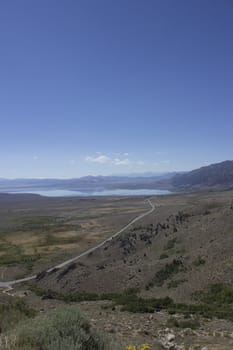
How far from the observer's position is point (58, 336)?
281 inches

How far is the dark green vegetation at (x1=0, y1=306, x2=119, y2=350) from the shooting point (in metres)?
6.69

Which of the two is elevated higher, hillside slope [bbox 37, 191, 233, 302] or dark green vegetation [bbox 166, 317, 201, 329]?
dark green vegetation [bbox 166, 317, 201, 329]

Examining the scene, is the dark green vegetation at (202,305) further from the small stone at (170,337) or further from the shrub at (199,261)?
the shrub at (199,261)

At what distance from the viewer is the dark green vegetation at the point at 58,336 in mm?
6691

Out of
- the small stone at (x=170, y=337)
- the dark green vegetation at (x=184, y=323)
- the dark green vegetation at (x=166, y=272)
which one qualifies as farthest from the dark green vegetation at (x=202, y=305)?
the dark green vegetation at (x=166, y=272)

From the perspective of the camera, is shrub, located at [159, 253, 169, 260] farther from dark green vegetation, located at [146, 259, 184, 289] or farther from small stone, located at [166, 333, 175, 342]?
A: small stone, located at [166, 333, 175, 342]

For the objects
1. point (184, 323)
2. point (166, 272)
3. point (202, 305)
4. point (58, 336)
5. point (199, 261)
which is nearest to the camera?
point (58, 336)

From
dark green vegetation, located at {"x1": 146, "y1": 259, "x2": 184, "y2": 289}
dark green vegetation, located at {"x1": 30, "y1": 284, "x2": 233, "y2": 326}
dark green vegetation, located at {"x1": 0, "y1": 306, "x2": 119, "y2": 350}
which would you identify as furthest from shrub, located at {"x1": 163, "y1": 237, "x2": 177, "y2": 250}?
dark green vegetation, located at {"x1": 0, "y1": 306, "x2": 119, "y2": 350}

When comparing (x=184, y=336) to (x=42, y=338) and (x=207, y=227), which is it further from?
(x=207, y=227)

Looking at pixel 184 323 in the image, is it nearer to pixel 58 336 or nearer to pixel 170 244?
pixel 58 336

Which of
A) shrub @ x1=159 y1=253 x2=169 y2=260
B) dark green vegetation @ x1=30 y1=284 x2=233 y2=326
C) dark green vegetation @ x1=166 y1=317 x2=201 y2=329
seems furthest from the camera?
shrub @ x1=159 y1=253 x2=169 y2=260

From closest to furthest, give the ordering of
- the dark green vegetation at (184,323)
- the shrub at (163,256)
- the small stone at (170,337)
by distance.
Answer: the small stone at (170,337) → the dark green vegetation at (184,323) → the shrub at (163,256)

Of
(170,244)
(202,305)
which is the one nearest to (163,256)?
(170,244)

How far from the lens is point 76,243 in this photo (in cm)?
6556
